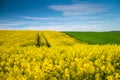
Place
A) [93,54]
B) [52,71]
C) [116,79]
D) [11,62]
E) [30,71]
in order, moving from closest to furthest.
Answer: [116,79] → [30,71] → [52,71] → [11,62] → [93,54]

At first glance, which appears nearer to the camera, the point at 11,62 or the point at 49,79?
the point at 49,79

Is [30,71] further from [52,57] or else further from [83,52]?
[83,52]

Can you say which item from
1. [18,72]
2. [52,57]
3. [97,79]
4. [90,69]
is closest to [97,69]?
[90,69]

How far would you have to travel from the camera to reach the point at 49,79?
1000 centimetres

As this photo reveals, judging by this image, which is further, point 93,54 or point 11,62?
point 93,54

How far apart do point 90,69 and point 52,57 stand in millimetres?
4312

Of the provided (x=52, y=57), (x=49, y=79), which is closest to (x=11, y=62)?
(x=52, y=57)

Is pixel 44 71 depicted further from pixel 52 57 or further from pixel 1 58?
pixel 1 58

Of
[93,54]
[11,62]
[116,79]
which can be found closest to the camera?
[116,79]

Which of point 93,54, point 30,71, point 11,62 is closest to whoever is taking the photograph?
point 30,71

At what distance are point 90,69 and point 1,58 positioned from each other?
7.01 m

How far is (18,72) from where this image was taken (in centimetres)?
1076

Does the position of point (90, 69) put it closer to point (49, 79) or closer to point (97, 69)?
point (97, 69)

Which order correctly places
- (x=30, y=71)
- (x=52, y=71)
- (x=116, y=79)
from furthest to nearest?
1. (x=52, y=71)
2. (x=30, y=71)
3. (x=116, y=79)
